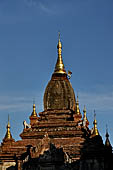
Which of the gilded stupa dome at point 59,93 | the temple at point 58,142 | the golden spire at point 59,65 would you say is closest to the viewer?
the temple at point 58,142

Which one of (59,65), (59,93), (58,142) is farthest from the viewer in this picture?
(59,65)

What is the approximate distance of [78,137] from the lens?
7212 cm

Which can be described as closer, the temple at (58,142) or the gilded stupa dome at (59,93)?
the temple at (58,142)

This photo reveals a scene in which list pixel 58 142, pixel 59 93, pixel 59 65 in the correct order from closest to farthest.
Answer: pixel 58 142 → pixel 59 93 → pixel 59 65

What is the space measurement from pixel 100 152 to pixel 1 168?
455 inches

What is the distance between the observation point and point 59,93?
7962 cm

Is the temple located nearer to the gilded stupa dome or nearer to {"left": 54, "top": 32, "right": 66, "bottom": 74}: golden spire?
the gilded stupa dome

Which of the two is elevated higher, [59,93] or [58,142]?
[59,93]

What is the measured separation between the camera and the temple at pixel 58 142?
2697 inches

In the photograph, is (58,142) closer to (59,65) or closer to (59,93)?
(59,93)

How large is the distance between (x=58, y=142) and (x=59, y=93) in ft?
32.0

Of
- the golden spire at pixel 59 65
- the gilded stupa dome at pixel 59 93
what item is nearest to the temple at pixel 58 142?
the gilded stupa dome at pixel 59 93

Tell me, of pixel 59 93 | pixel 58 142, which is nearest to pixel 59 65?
pixel 59 93

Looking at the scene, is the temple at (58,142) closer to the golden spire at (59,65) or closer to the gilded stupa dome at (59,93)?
the gilded stupa dome at (59,93)
